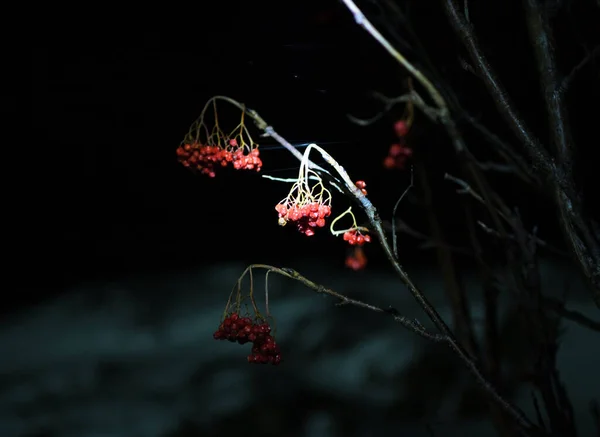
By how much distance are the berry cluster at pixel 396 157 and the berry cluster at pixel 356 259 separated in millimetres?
527

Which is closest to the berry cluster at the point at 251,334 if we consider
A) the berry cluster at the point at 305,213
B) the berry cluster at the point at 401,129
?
the berry cluster at the point at 305,213

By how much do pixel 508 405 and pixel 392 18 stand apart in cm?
118

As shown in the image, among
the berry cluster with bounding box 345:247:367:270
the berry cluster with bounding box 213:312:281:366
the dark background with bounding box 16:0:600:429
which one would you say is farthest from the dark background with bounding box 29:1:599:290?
the berry cluster with bounding box 213:312:281:366

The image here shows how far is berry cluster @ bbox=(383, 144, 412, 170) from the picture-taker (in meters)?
1.73

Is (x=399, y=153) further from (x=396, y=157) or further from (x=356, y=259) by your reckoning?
(x=356, y=259)

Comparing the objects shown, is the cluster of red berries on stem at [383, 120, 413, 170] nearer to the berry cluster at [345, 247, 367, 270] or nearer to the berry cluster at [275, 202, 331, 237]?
the berry cluster at [345, 247, 367, 270]

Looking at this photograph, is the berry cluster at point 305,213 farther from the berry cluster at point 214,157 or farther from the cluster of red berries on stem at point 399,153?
the cluster of red berries on stem at point 399,153

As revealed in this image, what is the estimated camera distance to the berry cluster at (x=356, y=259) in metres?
2.22

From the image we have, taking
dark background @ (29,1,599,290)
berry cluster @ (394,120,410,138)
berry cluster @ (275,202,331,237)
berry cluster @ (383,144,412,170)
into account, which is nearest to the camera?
berry cluster @ (275,202,331,237)

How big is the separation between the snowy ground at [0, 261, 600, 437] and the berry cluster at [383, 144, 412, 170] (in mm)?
565

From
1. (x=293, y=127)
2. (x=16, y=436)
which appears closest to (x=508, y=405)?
(x=293, y=127)

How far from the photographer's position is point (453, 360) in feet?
8.34

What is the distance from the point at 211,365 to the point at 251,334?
4.18ft

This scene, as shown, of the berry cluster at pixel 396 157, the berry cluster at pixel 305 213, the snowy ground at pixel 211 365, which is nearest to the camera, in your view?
the berry cluster at pixel 305 213
